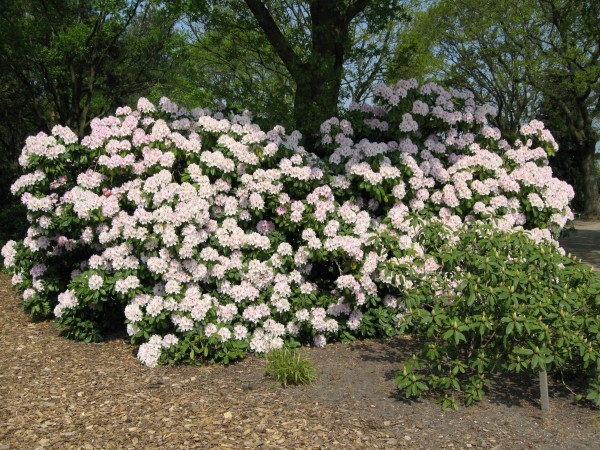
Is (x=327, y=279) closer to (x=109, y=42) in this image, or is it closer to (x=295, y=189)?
(x=295, y=189)

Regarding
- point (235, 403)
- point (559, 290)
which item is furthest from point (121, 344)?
point (559, 290)

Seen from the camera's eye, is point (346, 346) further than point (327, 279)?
No

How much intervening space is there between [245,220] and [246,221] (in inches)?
1.3

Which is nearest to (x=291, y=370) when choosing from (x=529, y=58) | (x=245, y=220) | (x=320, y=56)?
(x=245, y=220)

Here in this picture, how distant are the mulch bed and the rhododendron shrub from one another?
1.81 feet

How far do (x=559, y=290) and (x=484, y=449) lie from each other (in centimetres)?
131

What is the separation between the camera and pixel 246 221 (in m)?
5.96

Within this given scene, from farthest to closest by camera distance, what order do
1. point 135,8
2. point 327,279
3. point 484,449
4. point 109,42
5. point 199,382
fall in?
point 109,42, point 135,8, point 327,279, point 199,382, point 484,449

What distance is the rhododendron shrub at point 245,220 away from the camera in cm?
530

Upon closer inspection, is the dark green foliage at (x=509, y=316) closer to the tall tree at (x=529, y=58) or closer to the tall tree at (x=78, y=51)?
the tall tree at (x=78, y=51)

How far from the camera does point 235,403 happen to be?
165 inches

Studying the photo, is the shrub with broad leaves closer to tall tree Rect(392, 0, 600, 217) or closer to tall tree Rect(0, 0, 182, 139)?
tall tree Rect(0, 0, 182, 139)

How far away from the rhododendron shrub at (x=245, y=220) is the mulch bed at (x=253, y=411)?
0.55m

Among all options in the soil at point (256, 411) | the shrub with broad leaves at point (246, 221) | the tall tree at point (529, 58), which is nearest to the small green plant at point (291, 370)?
the soil at point (256, 411)
